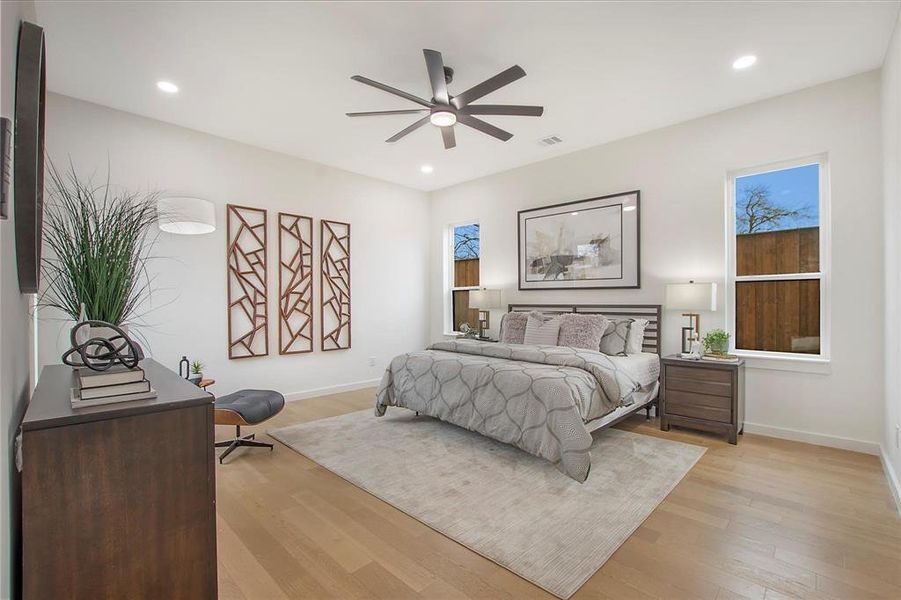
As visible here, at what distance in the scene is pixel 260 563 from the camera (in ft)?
6.55

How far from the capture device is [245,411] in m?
3.19

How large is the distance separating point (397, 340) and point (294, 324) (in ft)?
5.47

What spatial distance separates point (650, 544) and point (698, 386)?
203cm

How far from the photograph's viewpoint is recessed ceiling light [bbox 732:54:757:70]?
121 inches

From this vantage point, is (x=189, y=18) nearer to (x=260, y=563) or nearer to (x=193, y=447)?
(x=193, y=447)

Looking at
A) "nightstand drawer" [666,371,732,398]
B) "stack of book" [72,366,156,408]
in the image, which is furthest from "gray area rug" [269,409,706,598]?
"stack of book" [72,366,156,408]

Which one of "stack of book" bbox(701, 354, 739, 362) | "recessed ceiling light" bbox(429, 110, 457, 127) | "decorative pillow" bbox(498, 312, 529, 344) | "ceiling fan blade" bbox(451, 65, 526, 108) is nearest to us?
"ceiling fan blade" bbox(451, 65, 526, 108)

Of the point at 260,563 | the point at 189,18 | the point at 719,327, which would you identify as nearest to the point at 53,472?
the point at 260,563

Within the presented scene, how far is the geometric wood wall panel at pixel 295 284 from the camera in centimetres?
505

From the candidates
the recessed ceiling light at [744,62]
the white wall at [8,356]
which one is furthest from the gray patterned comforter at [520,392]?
the white wall at [8,356]

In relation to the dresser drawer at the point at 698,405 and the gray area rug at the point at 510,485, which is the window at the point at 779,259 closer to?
the dresser drawer at the point at 698,405

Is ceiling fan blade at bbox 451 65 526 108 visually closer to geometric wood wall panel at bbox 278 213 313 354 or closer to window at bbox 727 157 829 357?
window at bbox 727 157 829 357

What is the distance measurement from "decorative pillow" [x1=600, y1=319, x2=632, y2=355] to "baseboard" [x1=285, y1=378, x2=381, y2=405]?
10.6 feet

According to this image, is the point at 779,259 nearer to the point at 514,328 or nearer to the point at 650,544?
the point at 514,328
